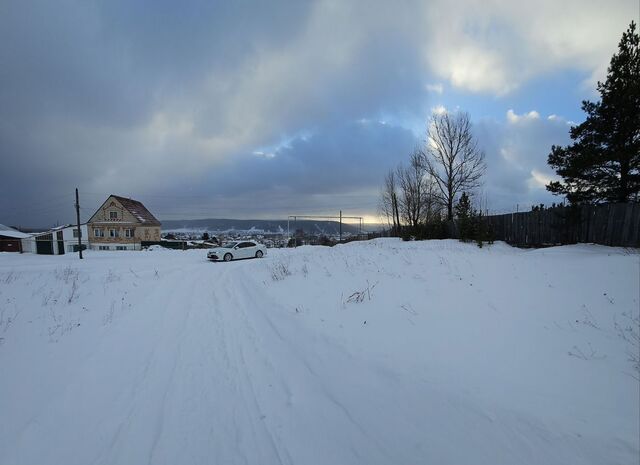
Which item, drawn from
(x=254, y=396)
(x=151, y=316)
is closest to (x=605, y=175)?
(x=254, y=396)

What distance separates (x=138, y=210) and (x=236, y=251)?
43122 mm

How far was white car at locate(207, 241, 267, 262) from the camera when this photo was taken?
23000 mm

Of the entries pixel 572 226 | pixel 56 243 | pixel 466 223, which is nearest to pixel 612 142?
pixel 572 226

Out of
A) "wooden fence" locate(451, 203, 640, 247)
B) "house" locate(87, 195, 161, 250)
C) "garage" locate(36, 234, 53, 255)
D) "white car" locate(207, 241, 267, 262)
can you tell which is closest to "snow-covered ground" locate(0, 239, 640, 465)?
"wooden fence" locate(451, 203, 640, 247)

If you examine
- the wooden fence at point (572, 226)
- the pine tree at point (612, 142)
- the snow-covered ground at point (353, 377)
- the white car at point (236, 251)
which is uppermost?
the pine tree at point (612, 142)

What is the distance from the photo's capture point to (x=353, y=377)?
3.76 metres

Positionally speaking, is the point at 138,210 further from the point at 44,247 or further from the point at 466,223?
the point at 466,223

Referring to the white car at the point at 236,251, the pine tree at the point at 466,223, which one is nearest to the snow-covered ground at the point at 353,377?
the pine tree at the point at 466,223

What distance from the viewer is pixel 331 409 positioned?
314 cm

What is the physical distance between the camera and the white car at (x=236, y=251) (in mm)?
23000

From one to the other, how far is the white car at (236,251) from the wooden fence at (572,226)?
60.5 feet

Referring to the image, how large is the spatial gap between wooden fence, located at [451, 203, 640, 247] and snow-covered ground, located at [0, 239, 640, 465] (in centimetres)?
769

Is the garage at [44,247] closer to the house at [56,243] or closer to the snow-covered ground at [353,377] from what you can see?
→ the house at [56,243]

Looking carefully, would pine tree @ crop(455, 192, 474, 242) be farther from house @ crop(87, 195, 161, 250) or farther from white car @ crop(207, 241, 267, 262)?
house @ crop(87, 195, 161, 250)
